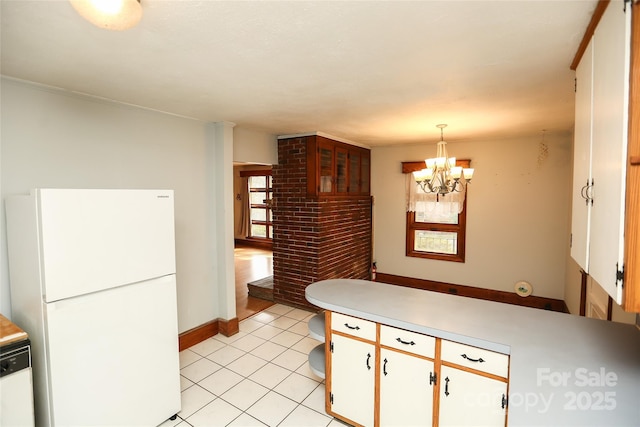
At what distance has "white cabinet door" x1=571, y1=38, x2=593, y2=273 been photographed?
4.74 ft

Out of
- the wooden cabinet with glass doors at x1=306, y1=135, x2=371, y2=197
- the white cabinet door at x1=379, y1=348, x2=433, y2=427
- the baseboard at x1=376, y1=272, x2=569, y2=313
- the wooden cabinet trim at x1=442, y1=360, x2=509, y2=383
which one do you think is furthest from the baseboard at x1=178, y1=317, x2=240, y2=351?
the baseboard at x1=376, y1=272, x2=569, y2=313

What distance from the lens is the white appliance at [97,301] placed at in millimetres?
1660

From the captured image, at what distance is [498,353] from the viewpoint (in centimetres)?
150

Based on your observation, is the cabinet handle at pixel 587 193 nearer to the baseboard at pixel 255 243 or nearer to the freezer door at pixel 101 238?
the freezer door at pixel 101 238

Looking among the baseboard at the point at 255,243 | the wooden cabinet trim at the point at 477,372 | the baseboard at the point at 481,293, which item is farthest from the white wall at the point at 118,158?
the baseboard at the point at 255,243

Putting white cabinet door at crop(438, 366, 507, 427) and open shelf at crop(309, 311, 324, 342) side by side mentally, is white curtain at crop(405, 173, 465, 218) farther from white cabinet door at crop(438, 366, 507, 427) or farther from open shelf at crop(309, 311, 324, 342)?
white cabinet door at crop(438, 366, 507, 427)

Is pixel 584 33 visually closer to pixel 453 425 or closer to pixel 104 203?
pixel 453 425

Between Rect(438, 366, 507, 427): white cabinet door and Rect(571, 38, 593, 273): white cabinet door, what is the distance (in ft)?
2.41

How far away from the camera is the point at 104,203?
1.83 m

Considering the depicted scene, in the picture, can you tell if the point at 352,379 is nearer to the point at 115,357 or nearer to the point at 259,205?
the point at 115,357

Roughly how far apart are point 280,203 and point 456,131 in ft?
8.05

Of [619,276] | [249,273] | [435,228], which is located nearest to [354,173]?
[435,228]

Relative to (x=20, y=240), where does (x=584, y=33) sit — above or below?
above

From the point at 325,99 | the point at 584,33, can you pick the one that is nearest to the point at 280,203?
the point at 325,99
